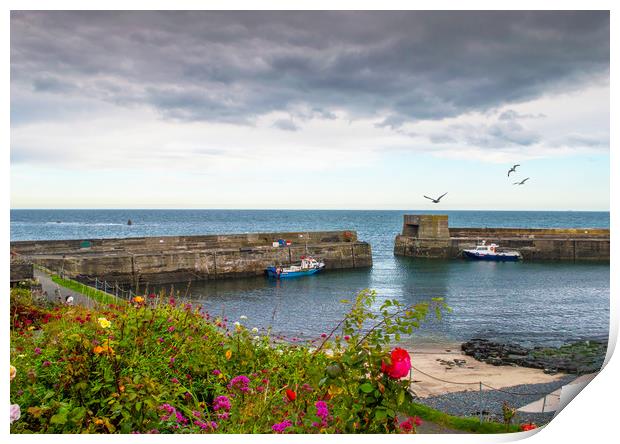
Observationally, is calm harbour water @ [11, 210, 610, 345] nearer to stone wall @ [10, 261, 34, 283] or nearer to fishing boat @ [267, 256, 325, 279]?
fishing boat @ [267, 256, 325, 279]

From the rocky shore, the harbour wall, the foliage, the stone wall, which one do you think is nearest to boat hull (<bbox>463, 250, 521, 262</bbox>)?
the harbour wall

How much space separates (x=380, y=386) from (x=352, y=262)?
35.0 metres

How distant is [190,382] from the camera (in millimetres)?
4859

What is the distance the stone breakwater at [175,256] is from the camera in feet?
90.5

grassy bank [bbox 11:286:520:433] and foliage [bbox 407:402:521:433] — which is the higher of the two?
grassy bank [bbox 11:286:520:433]

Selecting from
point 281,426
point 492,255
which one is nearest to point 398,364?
point 281,426

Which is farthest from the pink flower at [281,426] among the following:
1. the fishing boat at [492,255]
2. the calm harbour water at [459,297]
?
the fishing boat at [492,255]

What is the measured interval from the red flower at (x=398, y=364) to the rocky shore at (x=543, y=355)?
11.2 meters

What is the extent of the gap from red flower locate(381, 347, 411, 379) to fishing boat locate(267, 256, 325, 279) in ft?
95.5

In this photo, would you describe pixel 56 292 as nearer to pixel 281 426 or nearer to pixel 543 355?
pixel 281 426

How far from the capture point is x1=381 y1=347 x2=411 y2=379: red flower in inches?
121

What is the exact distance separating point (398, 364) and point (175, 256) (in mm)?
28232

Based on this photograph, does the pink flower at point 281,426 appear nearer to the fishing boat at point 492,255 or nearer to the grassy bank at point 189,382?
the grassy bank at point 189,382
